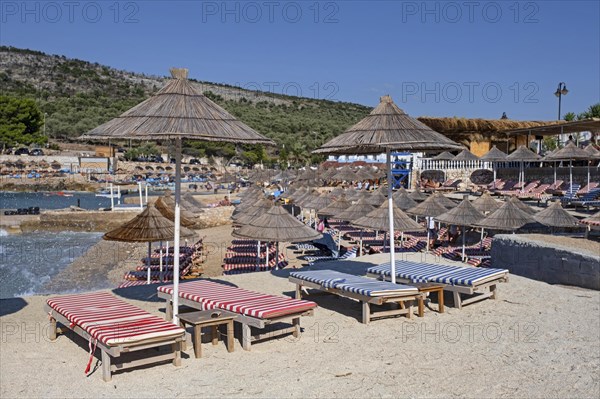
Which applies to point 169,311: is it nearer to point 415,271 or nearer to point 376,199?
point 415,271

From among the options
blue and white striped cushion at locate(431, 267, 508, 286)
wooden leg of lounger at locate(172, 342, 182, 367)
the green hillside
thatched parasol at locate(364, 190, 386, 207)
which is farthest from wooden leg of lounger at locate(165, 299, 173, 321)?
the green hillside

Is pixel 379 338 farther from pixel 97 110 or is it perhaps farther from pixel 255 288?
pixel 97 110

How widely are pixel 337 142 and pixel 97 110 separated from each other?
74.1 m

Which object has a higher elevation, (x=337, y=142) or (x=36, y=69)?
(x=36, y=69)

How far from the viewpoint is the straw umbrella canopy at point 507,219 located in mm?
12156

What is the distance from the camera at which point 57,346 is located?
582 cm

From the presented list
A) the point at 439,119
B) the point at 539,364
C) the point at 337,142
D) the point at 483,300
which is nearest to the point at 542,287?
the point at 483,300

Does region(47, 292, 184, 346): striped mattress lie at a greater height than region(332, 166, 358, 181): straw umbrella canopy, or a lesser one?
lesser

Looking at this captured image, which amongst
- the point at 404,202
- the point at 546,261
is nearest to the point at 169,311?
the point at 546,261

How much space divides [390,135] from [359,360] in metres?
2.69

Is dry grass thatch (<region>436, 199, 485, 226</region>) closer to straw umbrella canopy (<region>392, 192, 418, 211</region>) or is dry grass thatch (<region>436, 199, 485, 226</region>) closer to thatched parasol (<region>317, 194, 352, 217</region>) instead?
thatched parasol (<region>317, 194, 352, 217</region>)

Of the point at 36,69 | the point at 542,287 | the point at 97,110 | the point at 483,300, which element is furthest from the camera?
the point at 36,69

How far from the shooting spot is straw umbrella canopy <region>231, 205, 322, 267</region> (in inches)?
382

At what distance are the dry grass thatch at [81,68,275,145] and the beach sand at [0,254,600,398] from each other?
2.10m
